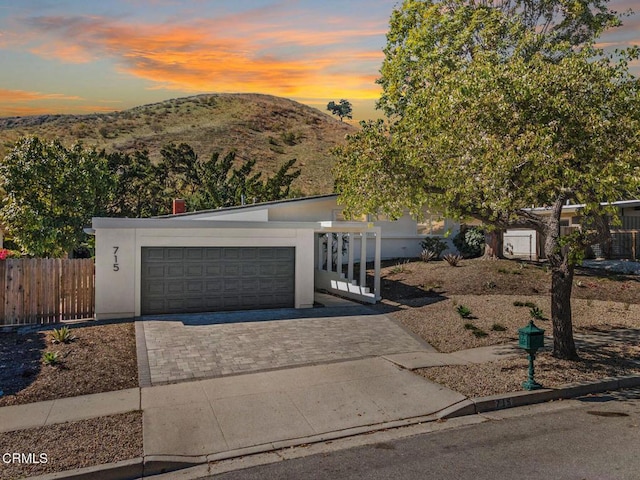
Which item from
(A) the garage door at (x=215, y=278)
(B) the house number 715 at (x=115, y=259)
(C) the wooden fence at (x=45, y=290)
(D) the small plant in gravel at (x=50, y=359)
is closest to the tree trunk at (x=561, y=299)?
(A) the garage door at (x=215, y=278)

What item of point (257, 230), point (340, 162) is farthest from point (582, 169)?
point (257, 230)

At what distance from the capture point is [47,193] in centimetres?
2473

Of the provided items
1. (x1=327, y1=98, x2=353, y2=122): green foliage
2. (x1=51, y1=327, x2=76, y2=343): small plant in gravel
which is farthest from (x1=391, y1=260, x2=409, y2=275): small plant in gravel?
(x1=327, y1=98, x2=353, y2=122): green foliage

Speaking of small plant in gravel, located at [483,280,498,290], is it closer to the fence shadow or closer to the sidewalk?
the sidewalk

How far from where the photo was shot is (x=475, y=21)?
21.3m

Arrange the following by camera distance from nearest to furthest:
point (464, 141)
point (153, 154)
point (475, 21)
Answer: point (464, 141)
point (475, 21)
point (153, 154)

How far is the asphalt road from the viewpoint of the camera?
21.0 feet

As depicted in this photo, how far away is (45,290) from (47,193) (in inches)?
492

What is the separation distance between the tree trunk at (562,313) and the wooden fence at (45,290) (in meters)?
11.9

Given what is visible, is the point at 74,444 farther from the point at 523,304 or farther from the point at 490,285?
the point at 490,285

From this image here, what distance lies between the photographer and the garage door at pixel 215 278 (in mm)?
15375

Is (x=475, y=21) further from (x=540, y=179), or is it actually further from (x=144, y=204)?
(x=144, y=204)

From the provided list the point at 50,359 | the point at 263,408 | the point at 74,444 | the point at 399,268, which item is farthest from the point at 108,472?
the point at 399,268

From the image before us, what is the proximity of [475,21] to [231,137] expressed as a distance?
64.5 m
